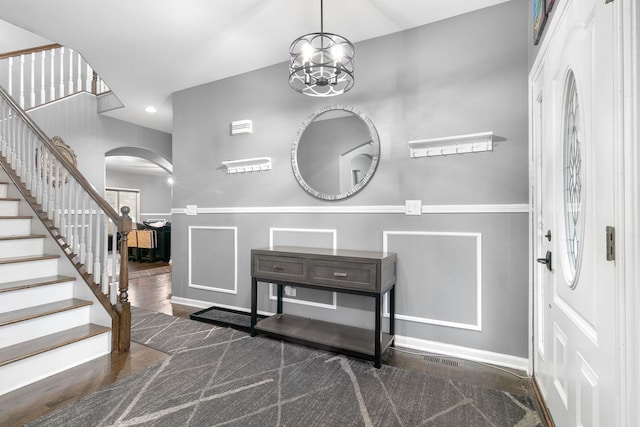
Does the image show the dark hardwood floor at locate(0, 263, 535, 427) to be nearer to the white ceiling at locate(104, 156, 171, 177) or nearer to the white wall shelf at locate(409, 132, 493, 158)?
the white wall shelf at locate(409, 132, 493, 158)

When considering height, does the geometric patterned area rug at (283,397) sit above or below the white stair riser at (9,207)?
below

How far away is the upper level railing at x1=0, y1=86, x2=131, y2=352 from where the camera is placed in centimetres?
244

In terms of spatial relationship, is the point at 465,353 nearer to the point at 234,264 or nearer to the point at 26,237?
the point at 234,264

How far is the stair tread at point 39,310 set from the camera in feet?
6.92

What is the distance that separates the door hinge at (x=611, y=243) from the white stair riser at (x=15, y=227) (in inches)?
159

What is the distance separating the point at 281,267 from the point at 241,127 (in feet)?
5.45

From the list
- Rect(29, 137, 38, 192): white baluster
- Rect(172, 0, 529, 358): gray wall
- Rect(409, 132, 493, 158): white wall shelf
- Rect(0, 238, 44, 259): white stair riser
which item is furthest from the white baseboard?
Rect(29, 137, 38, 192): white baluster

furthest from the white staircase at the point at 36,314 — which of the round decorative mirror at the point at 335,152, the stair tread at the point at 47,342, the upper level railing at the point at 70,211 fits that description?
the round decorative mirror at the point at 335,152

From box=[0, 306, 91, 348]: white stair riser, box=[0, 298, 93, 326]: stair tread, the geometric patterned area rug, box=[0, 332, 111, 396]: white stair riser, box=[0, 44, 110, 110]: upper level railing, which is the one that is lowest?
the geometric patterned area rug

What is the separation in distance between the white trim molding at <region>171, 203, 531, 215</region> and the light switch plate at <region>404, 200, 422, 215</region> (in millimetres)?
19

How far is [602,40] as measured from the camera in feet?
3.26

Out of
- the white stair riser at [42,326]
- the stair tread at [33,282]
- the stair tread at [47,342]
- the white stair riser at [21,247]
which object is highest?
the white stair riser at [21,247]

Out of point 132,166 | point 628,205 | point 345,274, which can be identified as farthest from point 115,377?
point 132,166

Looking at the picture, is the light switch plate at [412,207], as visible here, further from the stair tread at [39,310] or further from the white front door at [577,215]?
the stair tread at [39,310]
